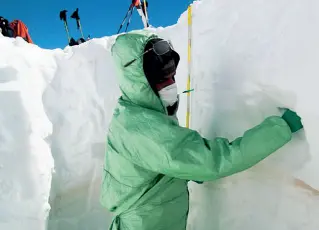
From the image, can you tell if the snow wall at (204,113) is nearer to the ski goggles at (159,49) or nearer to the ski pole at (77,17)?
the ski goggles at (159,49)

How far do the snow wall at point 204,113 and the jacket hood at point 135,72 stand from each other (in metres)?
0.36

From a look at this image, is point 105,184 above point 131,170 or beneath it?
beneath

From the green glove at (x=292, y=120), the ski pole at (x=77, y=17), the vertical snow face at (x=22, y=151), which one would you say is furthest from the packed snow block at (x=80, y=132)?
the ski pole at (x=77, y=17)

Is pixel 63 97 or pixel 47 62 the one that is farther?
pixel 47 62

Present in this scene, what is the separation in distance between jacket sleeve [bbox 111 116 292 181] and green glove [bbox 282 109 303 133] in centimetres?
4

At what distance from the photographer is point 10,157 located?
2260 millimetres

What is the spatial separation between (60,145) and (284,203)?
1758 millimetres

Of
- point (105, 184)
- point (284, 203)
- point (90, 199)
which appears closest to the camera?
point (284, 203)

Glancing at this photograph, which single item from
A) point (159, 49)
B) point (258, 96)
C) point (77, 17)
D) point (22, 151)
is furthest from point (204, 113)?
point (77, 17)

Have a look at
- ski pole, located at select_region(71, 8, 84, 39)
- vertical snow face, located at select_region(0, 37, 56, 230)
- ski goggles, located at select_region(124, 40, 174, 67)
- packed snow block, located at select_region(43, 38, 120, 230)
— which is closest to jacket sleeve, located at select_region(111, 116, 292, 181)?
ski goggles, located at select_region(124, 40, 174, 67)

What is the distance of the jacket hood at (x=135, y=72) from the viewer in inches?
55.4

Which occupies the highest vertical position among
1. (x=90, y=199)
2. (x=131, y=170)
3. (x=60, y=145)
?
(x=131, y=170)

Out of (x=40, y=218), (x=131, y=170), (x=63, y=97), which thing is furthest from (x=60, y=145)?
(x=131, y=170)

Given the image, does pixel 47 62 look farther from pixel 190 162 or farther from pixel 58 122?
pixel 190 162
